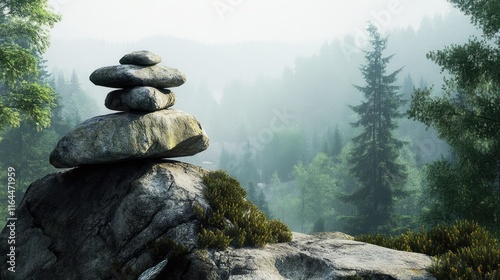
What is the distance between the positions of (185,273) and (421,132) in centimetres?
13025

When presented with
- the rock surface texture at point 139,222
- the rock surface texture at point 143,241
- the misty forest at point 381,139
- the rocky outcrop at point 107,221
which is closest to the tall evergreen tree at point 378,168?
the misty forest at point 381,139

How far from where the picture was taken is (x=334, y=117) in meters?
197

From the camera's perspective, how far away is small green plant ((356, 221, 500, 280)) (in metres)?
8.41

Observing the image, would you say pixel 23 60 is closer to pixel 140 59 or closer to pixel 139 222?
pixel 140 59

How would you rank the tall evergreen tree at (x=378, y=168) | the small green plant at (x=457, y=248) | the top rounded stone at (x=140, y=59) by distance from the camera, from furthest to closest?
the tall evergreen tree at (x=378, y=168) → the top rounded stone at (x=140, y=59) → the small green plant at (x=457, y=248)

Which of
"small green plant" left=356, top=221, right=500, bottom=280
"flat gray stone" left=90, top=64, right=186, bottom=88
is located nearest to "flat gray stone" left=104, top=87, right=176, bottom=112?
"flat gray stone" left=90, top=64, right=186, bottom=88

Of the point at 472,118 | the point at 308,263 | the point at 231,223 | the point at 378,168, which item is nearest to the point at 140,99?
the point at 231,223

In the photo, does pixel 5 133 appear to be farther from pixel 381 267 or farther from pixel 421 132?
pixel 421 132

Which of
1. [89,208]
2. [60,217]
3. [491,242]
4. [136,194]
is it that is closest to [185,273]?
[136,194]

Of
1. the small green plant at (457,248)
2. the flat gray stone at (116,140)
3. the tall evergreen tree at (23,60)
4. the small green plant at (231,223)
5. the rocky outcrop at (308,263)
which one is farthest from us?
the tall evergreen tree at (23,60)

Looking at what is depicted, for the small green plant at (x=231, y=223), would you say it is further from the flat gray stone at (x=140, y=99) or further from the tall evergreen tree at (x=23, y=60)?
the tall evergreen tree at (x=23, y=60)

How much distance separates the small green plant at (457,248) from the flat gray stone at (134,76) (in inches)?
278

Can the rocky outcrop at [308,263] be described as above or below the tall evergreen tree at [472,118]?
below

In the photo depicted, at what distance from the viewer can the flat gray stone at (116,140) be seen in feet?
37.9
